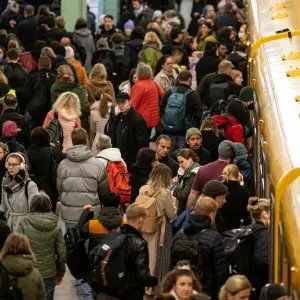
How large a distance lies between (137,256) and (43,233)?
4.12 ft

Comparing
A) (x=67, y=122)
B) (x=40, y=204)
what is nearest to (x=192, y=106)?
(x=67, y=122)

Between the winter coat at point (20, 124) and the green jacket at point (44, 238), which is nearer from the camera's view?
the green jacket at point (44, 238)

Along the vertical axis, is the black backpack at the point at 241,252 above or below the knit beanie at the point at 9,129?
below

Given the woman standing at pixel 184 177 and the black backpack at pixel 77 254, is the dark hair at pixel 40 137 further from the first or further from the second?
the black backpack at pixel 77 254

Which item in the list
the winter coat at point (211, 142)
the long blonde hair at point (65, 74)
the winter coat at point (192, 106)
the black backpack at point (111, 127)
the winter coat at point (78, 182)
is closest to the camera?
the winter coat at point (78, 182)

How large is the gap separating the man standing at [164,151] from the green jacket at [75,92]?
350cm

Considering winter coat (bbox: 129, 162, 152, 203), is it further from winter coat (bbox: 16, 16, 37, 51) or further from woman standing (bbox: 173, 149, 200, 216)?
winter coat (bbox: 16, 16, 37, 51)

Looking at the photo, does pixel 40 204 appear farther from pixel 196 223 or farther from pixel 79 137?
pixel 79 137

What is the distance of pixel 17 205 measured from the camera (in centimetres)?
1471

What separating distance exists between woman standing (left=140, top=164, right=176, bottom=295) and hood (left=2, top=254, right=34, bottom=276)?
2086mm

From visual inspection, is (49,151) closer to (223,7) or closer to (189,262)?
(189,262)

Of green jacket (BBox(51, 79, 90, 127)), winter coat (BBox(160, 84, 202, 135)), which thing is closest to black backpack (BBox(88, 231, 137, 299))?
winter coat (BBox(160, 84, 202, 135))

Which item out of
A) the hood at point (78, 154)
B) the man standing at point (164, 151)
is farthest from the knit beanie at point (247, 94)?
the hood at point (78, 154)

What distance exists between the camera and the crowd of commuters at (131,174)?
39.7 ft
